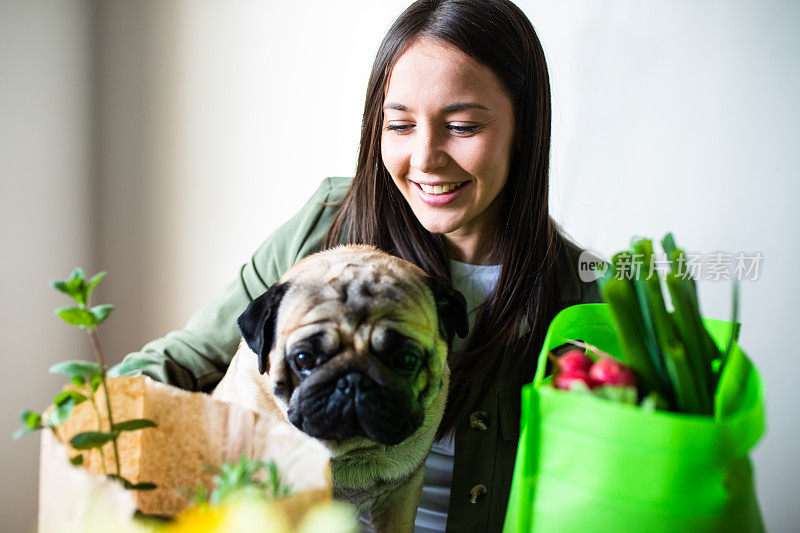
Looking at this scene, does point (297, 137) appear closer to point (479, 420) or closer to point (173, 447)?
point (479, 420)

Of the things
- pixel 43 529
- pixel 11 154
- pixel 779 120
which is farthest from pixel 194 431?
pixel 779 120

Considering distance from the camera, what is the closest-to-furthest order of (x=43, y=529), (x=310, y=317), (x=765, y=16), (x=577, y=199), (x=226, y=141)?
(x=43, y=529) → (x=310, y=317) → (x=765, y=16) → (x=577, y=199) → (x=226, y=141)

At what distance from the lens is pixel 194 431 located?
64 cm

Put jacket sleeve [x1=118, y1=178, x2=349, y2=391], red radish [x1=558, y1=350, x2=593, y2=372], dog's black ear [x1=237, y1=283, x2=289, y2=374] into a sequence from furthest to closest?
jacket sleeve [x1=118, y1=178, x2=349, y2=391]
dog's black ear [x1=237, y1=283, x2=289, y2=374]
red radish [x1=558, y1=350, x2=593, y2=372]

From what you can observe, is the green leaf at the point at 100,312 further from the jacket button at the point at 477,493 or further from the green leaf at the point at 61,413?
the jacket button at the point at 477,493

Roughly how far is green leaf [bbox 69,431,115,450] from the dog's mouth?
209 millimetres

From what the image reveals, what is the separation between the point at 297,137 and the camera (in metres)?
1.49

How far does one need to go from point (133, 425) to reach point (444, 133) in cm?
58

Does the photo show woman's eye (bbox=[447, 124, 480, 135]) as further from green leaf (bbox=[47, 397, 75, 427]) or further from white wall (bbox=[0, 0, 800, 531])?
green leaf (bbox=[47, 397, 75, 427])

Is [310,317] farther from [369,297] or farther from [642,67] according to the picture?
[642,67]

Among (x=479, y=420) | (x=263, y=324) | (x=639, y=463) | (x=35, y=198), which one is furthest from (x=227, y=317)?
(x=639, y=463)

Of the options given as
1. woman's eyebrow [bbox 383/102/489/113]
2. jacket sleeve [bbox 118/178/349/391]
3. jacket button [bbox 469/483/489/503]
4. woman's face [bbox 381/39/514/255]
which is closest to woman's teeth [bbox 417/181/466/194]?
woman's face [bbox 381/39/514/255]

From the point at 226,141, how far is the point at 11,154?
46 cm

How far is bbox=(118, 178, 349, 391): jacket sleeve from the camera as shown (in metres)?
1.07
